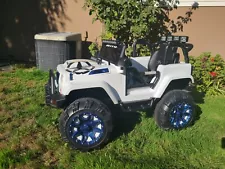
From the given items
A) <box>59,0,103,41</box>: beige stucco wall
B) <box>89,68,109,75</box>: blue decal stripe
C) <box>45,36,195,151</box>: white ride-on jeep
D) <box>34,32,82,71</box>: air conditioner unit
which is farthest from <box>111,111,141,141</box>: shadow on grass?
<box>59,0,103,41</box>: beige stucco wall

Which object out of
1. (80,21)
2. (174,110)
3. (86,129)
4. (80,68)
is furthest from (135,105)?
(80,21)

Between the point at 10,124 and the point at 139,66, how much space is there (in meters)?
2.27

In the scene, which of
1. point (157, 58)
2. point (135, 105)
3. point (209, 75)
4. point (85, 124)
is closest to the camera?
point (85, 124)

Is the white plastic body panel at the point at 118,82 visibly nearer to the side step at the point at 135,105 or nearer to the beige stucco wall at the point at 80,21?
the side step at the point at 135,105

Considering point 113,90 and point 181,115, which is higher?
point 113,90

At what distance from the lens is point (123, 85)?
3676mm

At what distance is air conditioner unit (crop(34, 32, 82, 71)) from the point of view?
6.83 meters

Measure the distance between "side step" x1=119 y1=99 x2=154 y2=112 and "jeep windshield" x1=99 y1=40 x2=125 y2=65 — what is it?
0.63 meters

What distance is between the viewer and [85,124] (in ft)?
11.2

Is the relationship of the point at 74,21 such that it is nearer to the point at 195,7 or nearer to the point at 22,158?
the point at 195,7

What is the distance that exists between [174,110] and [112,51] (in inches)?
50.5

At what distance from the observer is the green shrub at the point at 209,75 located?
570 cm

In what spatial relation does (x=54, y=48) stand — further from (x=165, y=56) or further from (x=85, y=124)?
(x=85, y=124)

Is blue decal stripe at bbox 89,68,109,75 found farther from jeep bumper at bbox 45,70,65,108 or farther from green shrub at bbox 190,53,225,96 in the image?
green shrub at bbox 190,53,225,96
